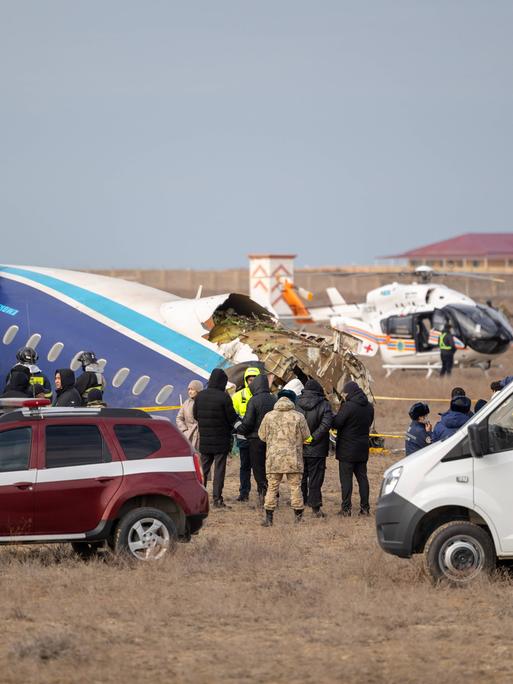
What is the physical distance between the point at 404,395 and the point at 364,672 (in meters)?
26.3

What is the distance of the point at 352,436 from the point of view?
1648 centimetres

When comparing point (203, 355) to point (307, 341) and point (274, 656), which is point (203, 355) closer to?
point (307, 341)

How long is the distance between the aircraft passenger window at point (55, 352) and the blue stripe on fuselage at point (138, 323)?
100 centimetres

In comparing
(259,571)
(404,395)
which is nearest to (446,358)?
(404,395)

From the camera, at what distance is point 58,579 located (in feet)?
39.5

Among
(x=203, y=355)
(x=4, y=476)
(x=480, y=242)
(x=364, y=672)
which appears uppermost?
(x=480, y=242)

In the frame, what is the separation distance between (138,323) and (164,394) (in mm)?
1918

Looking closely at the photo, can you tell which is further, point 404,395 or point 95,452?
point 404,395

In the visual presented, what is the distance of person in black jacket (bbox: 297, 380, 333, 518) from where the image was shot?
1650 cm

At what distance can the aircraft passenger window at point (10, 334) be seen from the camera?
72.6ft

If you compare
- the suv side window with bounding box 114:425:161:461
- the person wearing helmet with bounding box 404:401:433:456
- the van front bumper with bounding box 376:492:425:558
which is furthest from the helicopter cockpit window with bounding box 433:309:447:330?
the van front bumper with bounding box 376:492:425:558

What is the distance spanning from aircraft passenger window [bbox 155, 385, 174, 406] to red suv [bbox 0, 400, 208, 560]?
7.34 m

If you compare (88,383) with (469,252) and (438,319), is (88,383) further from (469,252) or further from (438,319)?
(469,252)

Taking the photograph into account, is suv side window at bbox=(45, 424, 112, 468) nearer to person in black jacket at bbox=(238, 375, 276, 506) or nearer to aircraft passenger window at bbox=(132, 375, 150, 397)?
person in black jacket at bbox=(238, 375, 276, 506)
